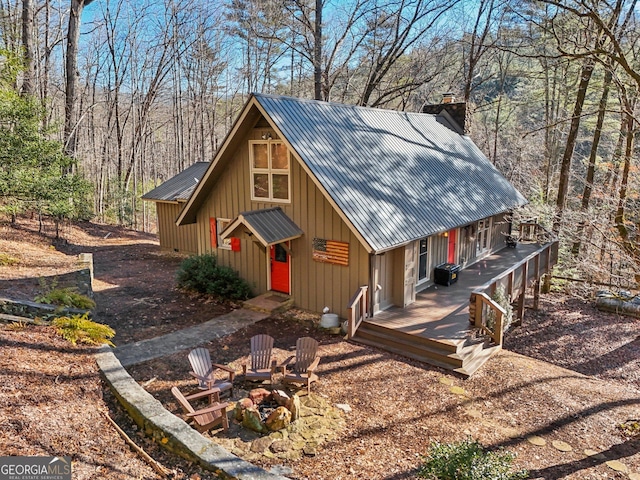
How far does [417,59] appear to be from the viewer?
21922mm

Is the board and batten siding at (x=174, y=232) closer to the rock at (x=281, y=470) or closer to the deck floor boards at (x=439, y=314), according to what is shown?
the deck floor boards at (x=439, y=314)

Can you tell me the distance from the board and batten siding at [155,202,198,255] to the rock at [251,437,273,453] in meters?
12.8

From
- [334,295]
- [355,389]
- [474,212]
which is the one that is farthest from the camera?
[474,212]

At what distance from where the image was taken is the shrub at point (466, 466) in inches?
169

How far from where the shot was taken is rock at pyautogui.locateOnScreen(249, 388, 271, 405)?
6.48 m

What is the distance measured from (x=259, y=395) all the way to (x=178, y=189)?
43.8 ft

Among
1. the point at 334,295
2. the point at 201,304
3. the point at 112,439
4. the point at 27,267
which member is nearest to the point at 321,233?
the point at 334,295

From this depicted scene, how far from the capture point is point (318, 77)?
64.4ft

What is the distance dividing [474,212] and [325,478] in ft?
33.1

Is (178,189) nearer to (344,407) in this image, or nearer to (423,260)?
(423,260)

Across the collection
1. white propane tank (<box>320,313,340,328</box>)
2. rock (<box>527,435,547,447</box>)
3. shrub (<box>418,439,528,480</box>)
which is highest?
shrub (<box>418,439,528,480</box>)

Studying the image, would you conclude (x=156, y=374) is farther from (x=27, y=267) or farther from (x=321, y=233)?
(x=27, y=267)

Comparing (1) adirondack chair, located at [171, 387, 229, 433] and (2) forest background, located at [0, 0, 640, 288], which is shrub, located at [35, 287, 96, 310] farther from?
(2) forest background, located at [0, 0, 640, 288]

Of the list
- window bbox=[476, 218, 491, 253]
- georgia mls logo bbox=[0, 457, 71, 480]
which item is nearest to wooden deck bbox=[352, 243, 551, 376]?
window bbox=[476, 218, 491, 253]
